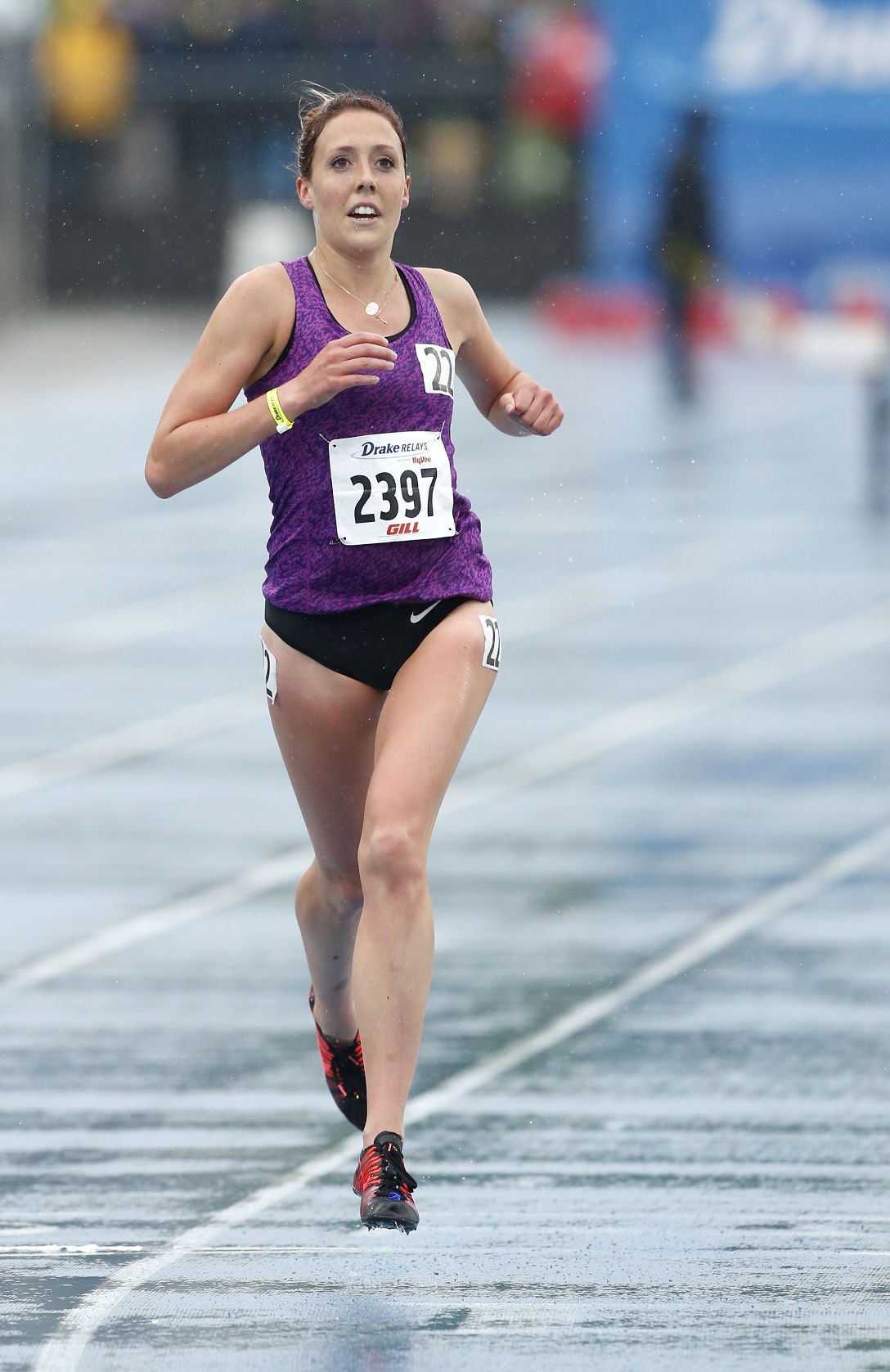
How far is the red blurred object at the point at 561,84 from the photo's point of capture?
31484 mm

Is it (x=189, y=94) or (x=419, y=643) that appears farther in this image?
(x=189, y=94)

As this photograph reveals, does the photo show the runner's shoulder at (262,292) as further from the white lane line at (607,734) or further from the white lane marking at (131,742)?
the white lane marking at (131,742)

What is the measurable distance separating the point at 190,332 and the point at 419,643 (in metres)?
24.9

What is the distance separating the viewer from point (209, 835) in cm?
972

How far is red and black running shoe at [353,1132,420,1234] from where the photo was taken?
447 centimetres

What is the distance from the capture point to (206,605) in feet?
51.6

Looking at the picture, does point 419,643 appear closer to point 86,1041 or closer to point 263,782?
point 86,1041

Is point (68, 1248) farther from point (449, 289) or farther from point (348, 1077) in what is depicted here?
point (449, 289)

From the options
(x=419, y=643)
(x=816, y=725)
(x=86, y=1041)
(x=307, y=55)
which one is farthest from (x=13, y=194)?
(x=419, y=643)

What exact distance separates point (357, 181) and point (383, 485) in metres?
0.60

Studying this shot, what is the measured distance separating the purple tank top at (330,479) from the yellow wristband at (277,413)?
146mm

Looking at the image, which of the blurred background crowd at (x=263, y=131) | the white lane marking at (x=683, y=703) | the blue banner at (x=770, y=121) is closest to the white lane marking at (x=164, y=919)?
the white lane marking at (x=683, y=703)

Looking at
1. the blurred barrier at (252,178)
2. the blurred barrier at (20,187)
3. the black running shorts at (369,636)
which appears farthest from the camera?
the blurred barrier at (252,178)

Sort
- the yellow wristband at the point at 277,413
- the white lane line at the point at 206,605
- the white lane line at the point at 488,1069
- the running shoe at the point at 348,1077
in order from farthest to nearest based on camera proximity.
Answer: the white lane line at the point at 206,605 → the running shoe at the point at 348,1077 → the yellow wristband at the point at 277,413 → the white lane line at the point at 488,1069
